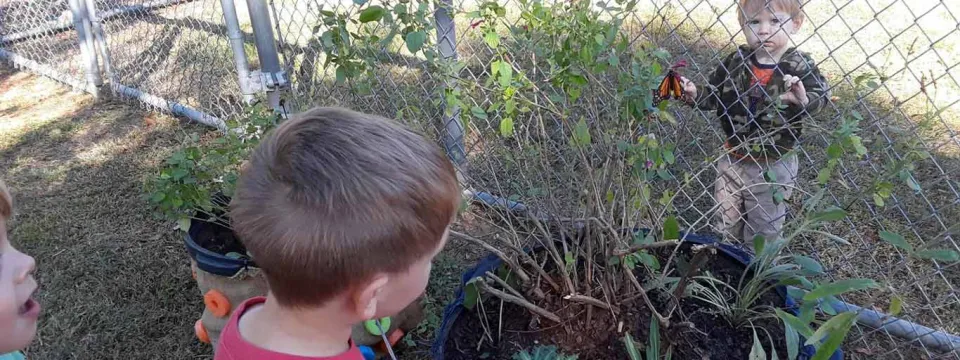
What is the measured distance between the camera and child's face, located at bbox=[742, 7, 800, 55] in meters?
2.39

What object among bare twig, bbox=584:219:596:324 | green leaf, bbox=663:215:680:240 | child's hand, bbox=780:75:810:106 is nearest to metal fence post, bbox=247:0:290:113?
bare twig, bbox=584:219:596:324

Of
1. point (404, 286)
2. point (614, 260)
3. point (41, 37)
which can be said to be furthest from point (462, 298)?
point (41, 37)

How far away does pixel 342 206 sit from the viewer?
1.19 meters

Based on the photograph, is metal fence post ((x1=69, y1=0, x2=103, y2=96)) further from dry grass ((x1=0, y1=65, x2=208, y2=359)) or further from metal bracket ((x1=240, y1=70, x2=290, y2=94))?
metal bracket ((x1=240, y1=70, x2=290, y2=94))

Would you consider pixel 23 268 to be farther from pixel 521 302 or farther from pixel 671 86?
pixel 671 86

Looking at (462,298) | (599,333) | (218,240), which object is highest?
(218,240)

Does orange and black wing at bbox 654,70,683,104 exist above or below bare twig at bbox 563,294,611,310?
above

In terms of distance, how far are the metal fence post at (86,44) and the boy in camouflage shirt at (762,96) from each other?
3675 millimetres

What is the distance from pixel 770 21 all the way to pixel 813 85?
0.93 ft

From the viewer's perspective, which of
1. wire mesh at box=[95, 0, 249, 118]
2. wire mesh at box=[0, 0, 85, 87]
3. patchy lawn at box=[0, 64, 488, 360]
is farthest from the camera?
wire mesh at box=[0, 0, 85, 87]

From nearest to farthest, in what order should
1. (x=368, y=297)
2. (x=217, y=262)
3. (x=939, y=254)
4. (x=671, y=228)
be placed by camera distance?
(x=368, y=297), (x=939, y=254), (x=671, y=228), (x=217, y=262)

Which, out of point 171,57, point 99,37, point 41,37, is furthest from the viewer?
point 41,37

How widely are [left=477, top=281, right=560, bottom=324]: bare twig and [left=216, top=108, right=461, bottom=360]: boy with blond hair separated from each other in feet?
1.86

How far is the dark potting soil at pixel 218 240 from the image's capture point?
7.88 ft
